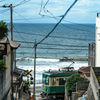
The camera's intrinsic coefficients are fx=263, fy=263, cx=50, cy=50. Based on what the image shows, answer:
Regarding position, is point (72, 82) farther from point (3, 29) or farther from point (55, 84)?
point (3, 29)

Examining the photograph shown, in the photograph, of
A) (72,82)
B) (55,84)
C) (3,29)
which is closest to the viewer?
(3,29)

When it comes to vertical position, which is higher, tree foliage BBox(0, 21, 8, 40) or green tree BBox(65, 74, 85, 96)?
tree foliage BBox(0, 21, 8, 40)

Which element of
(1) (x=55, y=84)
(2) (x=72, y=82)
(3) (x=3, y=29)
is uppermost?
(3) (x=3, y=29)

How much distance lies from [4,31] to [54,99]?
18005 mm

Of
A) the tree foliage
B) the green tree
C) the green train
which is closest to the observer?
the tree foliage

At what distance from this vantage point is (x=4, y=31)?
13742mm

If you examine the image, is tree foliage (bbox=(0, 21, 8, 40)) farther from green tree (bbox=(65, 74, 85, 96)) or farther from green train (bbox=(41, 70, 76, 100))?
green train (bbox=(41, 70, 76, 100))

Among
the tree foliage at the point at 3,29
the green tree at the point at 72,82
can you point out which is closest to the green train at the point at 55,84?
the green tree at the point at 72,82

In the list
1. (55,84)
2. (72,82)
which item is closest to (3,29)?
(72,82)

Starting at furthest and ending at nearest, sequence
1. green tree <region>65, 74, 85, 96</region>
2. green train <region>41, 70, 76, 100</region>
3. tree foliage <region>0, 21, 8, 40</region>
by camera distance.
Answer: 1. green train <region>41, 70, 76, 100</region>
2. green tree <region>65, 74, 85, 96</region>
3. tree foliage <region>0, 21, 8, 40</region>

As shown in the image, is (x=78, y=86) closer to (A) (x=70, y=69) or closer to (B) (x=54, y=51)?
(A) (x=70, y=69)

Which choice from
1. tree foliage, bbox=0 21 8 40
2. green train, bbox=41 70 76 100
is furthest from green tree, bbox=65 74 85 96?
tree foliage, bbox=0 21 8 40

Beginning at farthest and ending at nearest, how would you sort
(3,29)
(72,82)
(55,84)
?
(55,84) < (72,82) < (3,29)

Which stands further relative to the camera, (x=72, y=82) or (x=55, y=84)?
(x=55, y=84)
